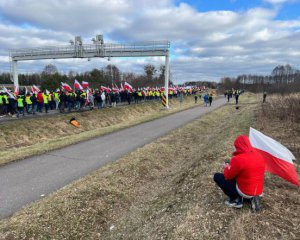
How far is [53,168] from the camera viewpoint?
8.69 metres

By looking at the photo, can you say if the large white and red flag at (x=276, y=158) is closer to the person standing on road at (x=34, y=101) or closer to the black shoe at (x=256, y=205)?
the black shoe at (x=256, y=205)

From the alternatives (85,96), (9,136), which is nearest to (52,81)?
(85,96)

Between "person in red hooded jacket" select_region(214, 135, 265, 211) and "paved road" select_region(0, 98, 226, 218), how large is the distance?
15.8ft

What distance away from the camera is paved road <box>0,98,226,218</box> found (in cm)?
659

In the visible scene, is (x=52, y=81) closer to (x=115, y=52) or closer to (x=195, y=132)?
(x=115, y=52)

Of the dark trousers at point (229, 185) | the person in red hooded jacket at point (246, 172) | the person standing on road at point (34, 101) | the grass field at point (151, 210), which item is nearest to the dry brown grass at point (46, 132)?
the person standing on road at point (34, 101)

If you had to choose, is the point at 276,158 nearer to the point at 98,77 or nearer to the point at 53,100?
the point at 53,100

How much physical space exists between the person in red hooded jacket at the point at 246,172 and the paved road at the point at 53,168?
4828 mm

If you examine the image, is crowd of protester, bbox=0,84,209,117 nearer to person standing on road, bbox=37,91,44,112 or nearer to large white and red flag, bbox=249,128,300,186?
person standing on road, bbox=37,91,44,112

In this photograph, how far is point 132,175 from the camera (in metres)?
8.32

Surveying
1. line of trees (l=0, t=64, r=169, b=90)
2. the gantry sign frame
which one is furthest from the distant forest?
the gantry sign frame

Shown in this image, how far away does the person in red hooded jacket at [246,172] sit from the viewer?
14.1ft

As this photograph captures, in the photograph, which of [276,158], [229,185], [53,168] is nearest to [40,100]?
[53,168]

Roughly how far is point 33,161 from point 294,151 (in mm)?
9596
